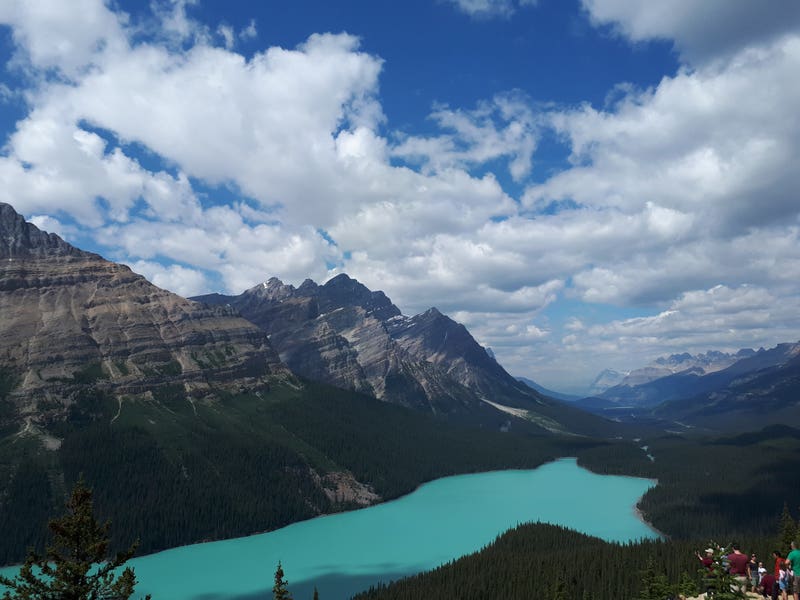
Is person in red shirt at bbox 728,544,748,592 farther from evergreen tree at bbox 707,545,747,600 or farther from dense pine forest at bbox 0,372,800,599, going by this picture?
dense pine forest at bbox 0,372,800,599

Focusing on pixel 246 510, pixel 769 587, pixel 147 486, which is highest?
pixel 147 486

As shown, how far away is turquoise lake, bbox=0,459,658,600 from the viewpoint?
118 meters

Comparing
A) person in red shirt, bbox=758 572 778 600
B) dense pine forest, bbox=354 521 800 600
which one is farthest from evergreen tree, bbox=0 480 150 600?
dense pine forest, bbox=354 521 800 600

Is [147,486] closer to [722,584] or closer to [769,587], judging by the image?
[769,587]

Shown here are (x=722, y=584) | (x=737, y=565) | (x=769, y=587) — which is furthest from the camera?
(x=737, y=565)

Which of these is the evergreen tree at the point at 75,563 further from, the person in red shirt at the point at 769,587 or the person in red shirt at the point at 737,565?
the person in red shirt at the point at 769,587

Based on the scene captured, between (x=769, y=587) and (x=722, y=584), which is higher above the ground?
(x=722, y=584)

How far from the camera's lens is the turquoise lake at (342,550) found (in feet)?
387

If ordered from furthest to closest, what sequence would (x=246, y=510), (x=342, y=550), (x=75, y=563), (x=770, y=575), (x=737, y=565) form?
1. (x=246, y=510)
2. (x=342, y=550)
3. (x=737, y=565)
4. (x=770, y=575)
5. (x=75, y=563)

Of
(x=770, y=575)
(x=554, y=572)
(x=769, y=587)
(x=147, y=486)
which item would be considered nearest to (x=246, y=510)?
(x=147, y=486)

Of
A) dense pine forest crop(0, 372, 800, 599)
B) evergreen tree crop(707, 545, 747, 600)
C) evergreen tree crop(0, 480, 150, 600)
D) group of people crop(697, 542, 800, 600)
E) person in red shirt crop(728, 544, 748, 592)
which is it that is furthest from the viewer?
dense pine forest crop(0, 372, 800, 599)

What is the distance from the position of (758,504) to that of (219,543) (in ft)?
554

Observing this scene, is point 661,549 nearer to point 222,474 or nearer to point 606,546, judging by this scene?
point 606,546

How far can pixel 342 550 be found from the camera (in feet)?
483
